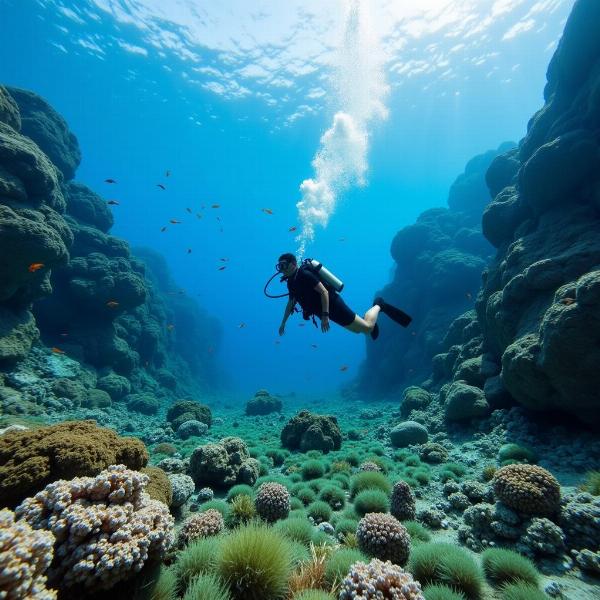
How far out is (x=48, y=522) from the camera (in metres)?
2.71

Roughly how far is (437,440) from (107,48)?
60.3 metres

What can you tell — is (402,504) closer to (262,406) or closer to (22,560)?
(22,560)

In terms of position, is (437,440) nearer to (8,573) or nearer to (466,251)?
(8,573)

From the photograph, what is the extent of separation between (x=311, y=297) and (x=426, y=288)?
3231 cm

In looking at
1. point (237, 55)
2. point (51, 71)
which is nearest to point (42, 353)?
point (237, 55)

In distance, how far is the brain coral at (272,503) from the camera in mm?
5711

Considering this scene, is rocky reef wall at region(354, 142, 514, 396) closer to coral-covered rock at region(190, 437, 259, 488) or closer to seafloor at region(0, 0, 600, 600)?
seafloor at region(0, 0, 600, 600)

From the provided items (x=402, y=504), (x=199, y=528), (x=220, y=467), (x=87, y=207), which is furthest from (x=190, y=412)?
(x=87, y=207)

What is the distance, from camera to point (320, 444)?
Result: 11977 mm

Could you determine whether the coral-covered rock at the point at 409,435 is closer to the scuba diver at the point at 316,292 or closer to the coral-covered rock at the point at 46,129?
the scuba diver at the point at 316,292

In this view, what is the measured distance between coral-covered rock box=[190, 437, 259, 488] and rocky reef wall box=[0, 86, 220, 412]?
13.9 m

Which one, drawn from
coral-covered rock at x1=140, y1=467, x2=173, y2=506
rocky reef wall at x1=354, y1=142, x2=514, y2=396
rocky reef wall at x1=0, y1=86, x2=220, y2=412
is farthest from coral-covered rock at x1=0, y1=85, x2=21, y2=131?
rocky reef wall at x1=354, y1=142, x2=514, y2=396

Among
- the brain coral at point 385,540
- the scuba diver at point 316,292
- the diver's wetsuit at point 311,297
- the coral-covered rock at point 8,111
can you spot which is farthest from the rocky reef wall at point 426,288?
the coral-covered rock at point 8,111

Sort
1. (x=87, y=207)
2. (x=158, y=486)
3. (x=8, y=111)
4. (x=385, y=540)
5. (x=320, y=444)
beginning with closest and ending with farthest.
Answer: (x=385, y=540) < (x=158, y=486) < (x=320, y=444) < (x=8, y=111) < (x=87, y=207)
